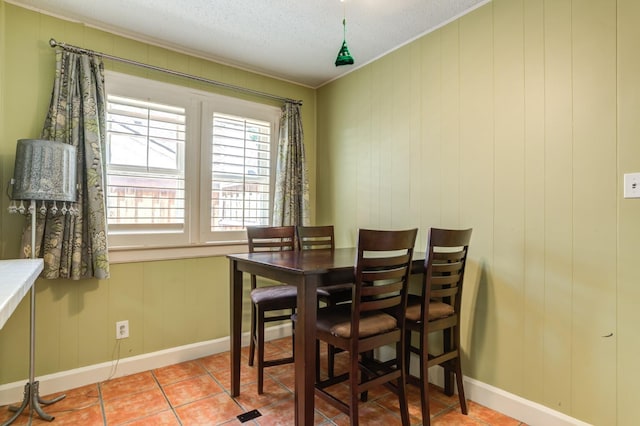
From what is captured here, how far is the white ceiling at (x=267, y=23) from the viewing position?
2176 mm

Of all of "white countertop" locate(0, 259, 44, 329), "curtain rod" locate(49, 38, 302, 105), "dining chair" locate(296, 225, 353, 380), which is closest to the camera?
"white countertop" locate(0, 259, 44, 329)

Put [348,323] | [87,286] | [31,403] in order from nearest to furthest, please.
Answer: [348,323], [31,403], [87,286]

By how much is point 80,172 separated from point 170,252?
83cm

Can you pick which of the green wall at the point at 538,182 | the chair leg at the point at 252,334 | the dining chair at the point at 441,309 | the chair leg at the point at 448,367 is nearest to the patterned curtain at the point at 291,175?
the chair leg at the point at 252,334

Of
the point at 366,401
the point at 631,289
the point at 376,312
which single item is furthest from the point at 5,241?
the point at 631,289

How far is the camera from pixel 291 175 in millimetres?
3264

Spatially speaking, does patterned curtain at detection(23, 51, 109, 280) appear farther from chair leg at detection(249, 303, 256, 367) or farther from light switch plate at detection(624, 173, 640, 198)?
light switch plate at detection(624, 173, 640, 198)

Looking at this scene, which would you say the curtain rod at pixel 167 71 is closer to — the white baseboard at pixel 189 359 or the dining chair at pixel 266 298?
the dining chair at pixel 266 298

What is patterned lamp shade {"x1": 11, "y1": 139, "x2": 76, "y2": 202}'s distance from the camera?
184cm

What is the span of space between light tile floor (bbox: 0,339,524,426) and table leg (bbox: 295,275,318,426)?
15.8 inches

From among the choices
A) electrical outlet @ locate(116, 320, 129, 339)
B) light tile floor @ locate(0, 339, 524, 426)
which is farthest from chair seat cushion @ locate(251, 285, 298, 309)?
electrical outlet @ locate(116, 320, 129, 339)

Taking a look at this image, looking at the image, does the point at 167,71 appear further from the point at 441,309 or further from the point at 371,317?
the point at 441,309

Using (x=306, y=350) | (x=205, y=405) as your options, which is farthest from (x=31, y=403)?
(x=306, y=350)

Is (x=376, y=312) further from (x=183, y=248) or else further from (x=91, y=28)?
(x=91, y=28)
